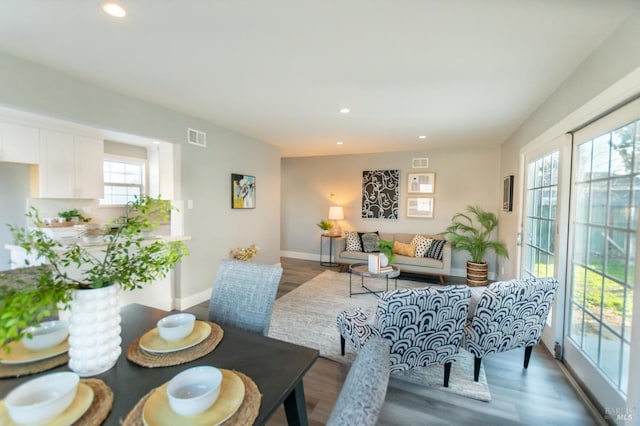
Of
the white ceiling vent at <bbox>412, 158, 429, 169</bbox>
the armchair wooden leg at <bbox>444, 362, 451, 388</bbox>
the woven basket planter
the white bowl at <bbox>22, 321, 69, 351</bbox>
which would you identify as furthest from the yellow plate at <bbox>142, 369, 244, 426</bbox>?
the white ceiling vent at <bbox>412, 158, 429, 169</bbox>

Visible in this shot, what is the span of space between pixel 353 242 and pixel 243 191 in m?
2.31

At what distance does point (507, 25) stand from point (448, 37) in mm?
313

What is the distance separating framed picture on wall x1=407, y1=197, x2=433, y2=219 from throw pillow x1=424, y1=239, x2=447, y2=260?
2.33 ft

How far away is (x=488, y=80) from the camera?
2.41 meters

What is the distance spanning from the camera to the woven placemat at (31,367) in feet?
3.28

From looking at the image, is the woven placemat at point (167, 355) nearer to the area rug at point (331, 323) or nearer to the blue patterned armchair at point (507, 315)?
the area rug at point (331, 323)

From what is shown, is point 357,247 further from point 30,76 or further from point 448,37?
point 30,76

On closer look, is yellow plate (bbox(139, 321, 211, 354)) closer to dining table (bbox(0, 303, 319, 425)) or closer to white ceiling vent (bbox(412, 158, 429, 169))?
dining table (bbox(0, 303, 319, 425))

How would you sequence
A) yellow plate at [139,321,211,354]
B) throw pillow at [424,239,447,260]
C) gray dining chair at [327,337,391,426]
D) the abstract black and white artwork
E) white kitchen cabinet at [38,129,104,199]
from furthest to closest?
the abstract black and white artwork < throw pillow at [424,239,447,260] < white kitchen cabinet at [38,129,104,199] < yellow plate at [139,321,211,354] < gray dining chair at [327,337,391,426]

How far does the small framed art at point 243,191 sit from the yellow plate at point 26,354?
3208 mm

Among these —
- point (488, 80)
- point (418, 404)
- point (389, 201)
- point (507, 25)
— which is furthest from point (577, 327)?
point (389, 201)

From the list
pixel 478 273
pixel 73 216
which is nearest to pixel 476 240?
pixel 478 273

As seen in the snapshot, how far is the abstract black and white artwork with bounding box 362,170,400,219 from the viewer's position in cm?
A: 581

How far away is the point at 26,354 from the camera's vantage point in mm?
1101
